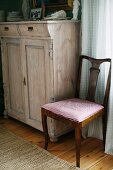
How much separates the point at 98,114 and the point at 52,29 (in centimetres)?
91

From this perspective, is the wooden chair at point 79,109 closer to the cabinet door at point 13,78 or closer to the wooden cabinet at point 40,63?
the wooden cabinet at point 40,63

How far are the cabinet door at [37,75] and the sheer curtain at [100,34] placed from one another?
0.40 metres

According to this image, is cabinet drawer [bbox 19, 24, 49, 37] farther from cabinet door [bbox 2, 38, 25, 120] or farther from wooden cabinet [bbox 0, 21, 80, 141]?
cabinet door [bbox 2, 38, 25, 120]

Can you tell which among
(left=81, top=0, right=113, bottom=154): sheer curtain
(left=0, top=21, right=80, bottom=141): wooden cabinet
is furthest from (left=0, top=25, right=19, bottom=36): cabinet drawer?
(left=81, top=0, right=113, bottom=154): sheer curtain

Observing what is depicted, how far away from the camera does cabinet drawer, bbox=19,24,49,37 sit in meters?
2.36

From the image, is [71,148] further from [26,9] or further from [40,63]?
[26,9]

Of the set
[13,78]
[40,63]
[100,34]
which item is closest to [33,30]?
[40,63]

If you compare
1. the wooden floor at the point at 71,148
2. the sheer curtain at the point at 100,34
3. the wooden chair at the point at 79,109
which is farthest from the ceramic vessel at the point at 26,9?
the wooden floor at the point at 71,148

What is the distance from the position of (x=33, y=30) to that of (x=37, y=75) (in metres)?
0.47

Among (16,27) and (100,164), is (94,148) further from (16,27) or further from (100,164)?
(16,27)

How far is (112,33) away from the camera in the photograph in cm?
230

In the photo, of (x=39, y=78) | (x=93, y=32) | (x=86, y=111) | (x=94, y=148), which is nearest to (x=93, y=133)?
(x=94, y=148)

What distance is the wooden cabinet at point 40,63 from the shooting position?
244 cm

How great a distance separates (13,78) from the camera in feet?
10.0
